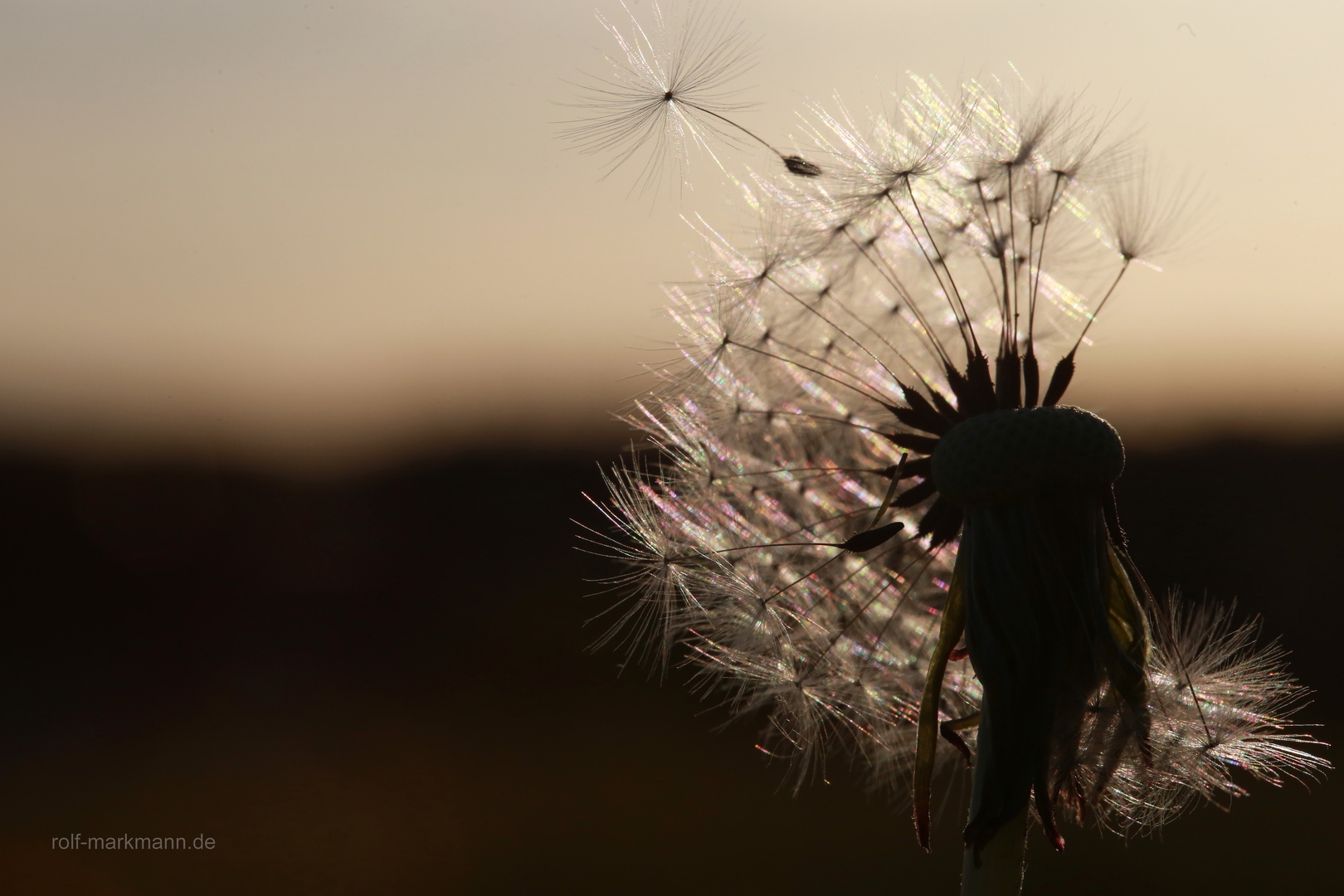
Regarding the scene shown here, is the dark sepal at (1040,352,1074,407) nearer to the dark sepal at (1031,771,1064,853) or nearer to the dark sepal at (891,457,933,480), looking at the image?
the dark sepal at (891,457,933,480)

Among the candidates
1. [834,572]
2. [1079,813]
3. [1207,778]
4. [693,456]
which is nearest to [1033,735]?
[1079,813]

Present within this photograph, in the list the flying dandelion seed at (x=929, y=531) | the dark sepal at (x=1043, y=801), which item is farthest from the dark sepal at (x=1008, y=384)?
the dark sepal at (x=1043, y=801)

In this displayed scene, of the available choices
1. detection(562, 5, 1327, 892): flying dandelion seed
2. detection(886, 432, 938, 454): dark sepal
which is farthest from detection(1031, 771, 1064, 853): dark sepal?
detection(886, 432, 938, 454): dark sepal

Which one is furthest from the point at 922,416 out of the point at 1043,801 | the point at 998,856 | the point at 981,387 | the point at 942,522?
the point at 998,856

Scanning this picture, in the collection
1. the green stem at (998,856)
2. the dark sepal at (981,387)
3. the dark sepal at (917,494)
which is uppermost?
the dark sepal at (981,387)

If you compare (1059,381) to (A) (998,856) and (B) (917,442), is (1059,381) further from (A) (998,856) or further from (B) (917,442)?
(A) (998,856)

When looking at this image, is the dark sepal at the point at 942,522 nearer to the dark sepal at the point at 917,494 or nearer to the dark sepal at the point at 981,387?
the dark sepal at the point at 917,494
